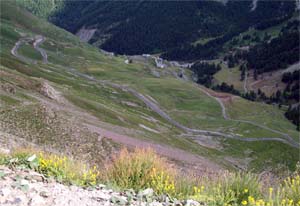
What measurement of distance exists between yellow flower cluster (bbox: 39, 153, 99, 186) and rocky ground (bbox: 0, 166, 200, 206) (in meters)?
0.36

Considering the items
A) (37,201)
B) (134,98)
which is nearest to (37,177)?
(37,201)

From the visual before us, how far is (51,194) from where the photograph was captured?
9000mm

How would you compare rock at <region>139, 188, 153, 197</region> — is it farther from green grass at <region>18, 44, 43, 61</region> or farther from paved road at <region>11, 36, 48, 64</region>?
green grass at <region>18, 44, 43, 61</region>

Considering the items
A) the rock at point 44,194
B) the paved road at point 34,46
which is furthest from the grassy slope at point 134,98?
the rock at point 44,194

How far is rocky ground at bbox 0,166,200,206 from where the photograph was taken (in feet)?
28.3

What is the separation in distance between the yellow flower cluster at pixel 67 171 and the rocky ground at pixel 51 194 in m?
0.36

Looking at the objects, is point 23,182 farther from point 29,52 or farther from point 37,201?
point 29,52

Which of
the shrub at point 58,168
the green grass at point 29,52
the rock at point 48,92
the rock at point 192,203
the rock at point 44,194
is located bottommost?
the rock at point 44,194

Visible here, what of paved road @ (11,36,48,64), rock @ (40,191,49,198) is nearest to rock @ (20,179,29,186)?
rock @ (40,191,49,198)

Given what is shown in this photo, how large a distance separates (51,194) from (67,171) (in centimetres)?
155

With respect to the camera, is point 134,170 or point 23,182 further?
point 134,170

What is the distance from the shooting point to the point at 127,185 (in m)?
10.7

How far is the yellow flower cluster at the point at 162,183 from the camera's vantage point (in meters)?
10.3

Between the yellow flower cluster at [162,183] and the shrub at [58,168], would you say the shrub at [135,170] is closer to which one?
the yellow flower cluster at [162,183]
